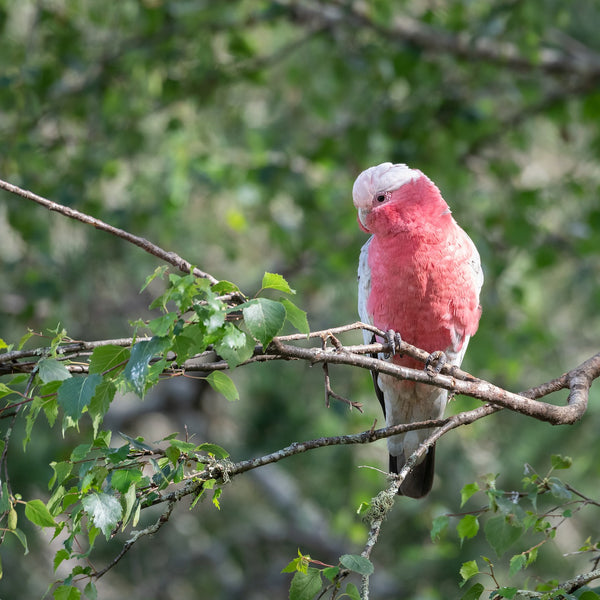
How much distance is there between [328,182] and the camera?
6.00m

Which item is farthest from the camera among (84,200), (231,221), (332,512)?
(332,512)

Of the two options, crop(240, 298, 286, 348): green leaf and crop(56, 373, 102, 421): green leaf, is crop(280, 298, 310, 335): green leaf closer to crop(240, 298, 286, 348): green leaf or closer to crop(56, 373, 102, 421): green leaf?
crop(240, 298, 286, 348): green leaf

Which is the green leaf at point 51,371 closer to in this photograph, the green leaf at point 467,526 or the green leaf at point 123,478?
the green leaf at point 123,478

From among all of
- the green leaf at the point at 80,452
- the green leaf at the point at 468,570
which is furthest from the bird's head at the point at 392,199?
the green leaf at the point at 80,452

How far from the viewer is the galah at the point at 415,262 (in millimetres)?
2859

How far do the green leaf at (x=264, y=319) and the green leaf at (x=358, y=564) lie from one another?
0.52 metres

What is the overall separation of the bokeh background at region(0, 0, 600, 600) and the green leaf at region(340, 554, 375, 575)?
11.8 feet

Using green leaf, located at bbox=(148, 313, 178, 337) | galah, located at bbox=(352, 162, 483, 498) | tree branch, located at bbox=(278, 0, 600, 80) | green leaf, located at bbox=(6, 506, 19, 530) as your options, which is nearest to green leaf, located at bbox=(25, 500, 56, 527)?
green leaf, located at bbox=(6, 506, 19, 530)

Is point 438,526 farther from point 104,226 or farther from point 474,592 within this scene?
point 104,226

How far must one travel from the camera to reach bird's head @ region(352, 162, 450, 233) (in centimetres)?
285

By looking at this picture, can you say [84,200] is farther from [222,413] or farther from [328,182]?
[222,413]

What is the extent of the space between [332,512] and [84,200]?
3291 mm

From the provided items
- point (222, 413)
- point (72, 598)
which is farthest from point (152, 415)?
point (72, 598)

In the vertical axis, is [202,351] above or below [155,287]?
above
